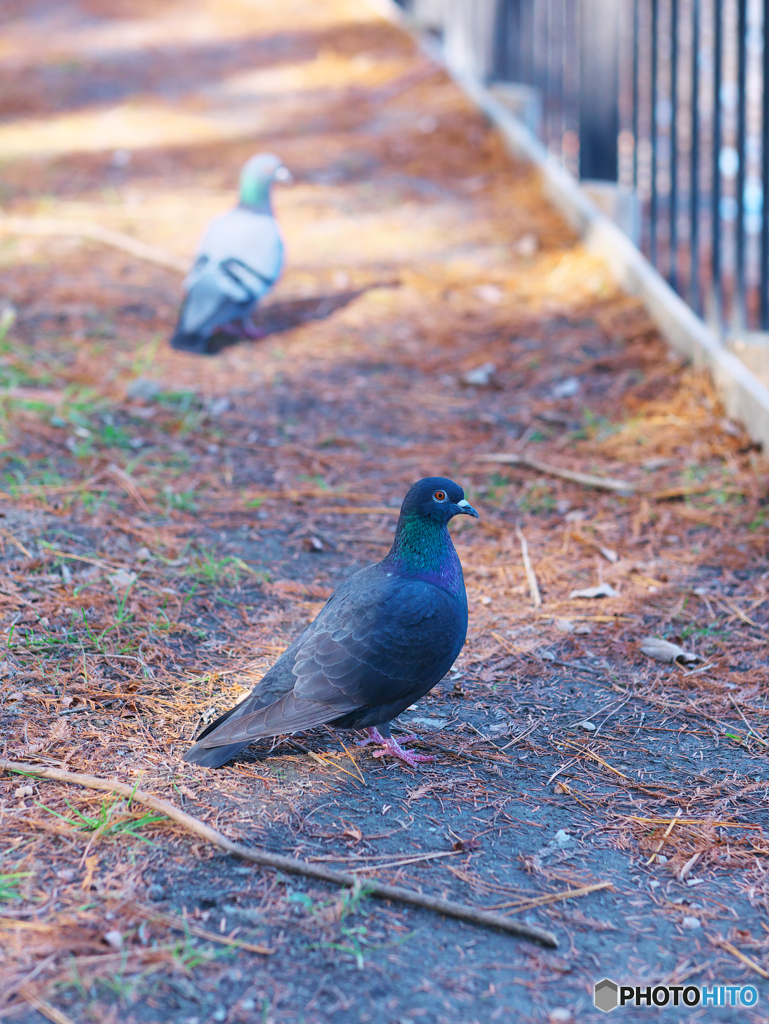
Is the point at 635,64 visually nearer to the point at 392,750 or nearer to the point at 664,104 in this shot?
the point at 392,750

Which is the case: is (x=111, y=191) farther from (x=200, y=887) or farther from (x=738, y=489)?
(x=200, y=887)

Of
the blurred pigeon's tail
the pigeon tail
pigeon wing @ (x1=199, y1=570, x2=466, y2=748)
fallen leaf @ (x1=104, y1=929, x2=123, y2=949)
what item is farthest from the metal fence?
fallen leaf @ (x1=104, y1=929, x2=123, y2=949)

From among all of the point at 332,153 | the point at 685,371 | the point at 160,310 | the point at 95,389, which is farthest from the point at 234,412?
the point at 332,153

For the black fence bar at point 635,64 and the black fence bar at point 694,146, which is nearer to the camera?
the black fence bar at point 694,146

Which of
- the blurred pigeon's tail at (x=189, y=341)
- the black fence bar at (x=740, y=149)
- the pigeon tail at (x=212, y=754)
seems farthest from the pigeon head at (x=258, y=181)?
the pigeon tail at (x=212, y=754)

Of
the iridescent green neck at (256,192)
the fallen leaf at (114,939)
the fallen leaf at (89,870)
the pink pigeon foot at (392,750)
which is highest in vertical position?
the iridescent green neck at (256,192)

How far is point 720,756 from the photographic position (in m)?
2.92

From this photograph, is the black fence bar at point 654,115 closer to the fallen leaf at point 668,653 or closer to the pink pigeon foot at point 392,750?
the fallen leaf at point 668,653

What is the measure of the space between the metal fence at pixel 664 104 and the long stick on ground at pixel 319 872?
366 centimetres

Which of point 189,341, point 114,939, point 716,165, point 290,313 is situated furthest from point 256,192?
point 114,939

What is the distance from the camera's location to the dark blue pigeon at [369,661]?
2.70m

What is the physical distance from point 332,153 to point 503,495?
243 inches

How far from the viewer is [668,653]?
3352 mm

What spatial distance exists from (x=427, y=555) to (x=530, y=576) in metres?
1.03
